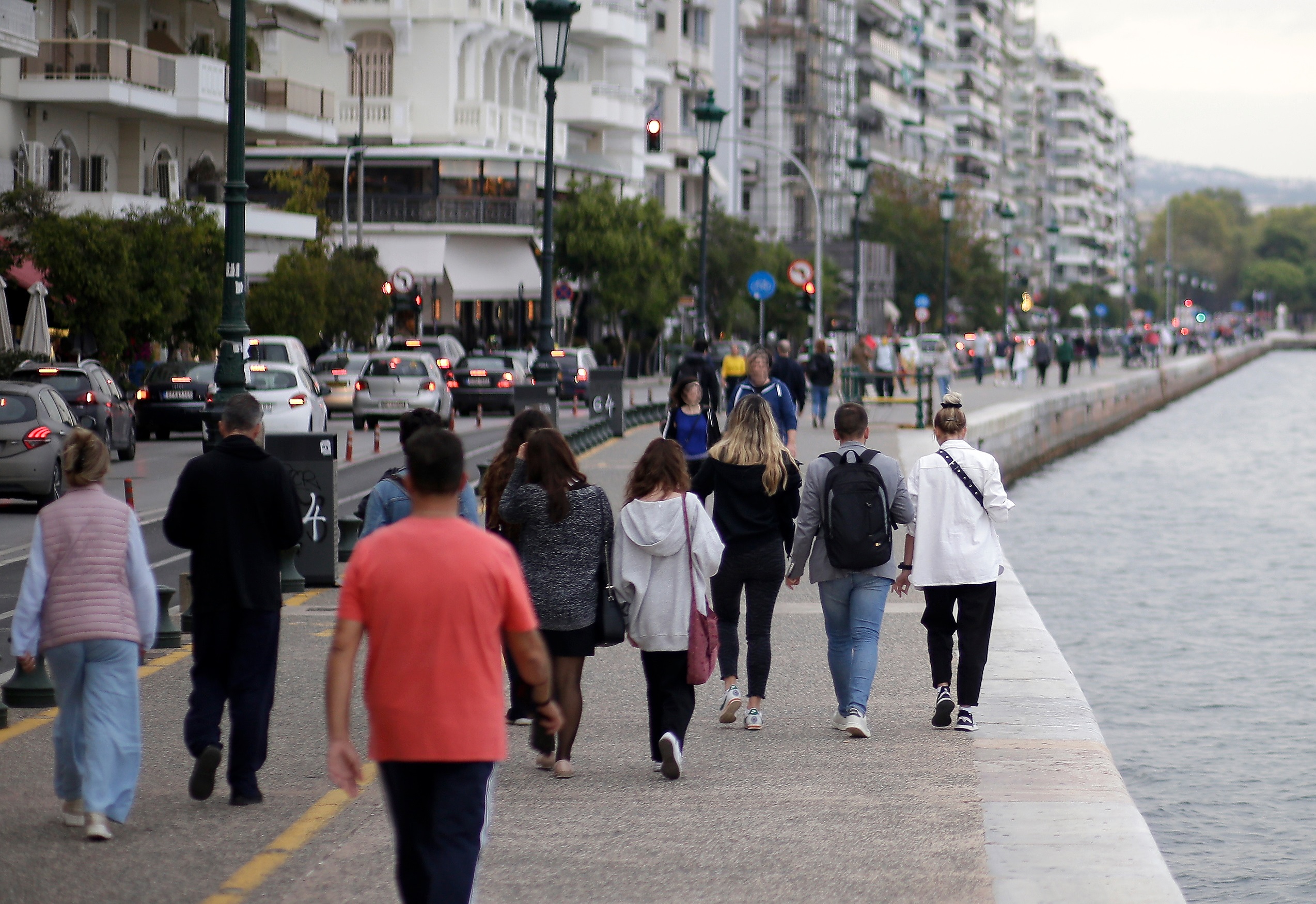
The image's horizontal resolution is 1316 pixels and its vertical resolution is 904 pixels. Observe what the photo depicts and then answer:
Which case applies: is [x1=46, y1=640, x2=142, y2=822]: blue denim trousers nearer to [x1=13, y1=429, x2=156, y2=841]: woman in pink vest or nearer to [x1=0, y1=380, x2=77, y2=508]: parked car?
[x1=13, y1=429, x2=156, y2=841]: woman in pink vest

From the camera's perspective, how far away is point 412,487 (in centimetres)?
534

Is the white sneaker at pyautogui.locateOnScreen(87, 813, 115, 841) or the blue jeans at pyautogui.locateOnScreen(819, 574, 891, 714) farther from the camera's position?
the blue jeans at pyautogui.locateOnScreen(819, 574, 891, 714)

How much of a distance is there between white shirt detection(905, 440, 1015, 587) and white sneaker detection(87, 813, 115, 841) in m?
4.22

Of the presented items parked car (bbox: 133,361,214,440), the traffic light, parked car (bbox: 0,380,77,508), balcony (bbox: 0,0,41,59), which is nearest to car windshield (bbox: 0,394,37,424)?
parked car (bbox: 0,380,77,508)

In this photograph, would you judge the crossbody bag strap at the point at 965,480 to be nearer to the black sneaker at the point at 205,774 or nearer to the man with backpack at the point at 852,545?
the man with backpack at the point at 852,545

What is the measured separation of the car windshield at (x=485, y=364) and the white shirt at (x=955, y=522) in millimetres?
34349

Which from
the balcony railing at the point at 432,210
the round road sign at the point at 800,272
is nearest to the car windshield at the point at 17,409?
the round road sign at the point at 800,272

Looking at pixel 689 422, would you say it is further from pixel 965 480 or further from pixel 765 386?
pixel 965 480

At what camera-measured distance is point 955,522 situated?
9.98 m

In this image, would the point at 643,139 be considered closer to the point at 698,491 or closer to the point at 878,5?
the point at 878,5

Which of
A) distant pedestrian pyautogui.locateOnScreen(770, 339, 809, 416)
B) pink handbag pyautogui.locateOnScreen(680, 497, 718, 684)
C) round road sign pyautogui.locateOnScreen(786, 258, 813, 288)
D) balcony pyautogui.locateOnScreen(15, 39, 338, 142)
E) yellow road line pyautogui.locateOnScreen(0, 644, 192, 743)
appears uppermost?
balcony pyautogui.locateOnScreen(15, 39, 338, 142)

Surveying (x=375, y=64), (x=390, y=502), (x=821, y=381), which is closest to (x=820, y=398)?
(x=821, y=381)

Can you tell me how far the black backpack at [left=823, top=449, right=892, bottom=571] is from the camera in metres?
9.66

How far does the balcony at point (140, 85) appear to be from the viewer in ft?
131
